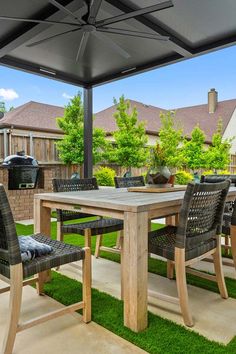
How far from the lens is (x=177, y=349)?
1.51 metres

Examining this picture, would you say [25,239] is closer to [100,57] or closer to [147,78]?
[100,57]

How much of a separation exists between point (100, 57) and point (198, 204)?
11.4 ft

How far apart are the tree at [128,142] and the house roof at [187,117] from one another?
2915 millimetres

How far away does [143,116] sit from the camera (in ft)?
39.9

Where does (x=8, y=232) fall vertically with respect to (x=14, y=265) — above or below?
above

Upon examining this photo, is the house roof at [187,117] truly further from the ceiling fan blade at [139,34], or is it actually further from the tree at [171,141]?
the ceiling fan blade at [139,34]

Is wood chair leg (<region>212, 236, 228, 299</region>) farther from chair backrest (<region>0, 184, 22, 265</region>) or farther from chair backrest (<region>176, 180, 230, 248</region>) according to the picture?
chair backrest (<region>0, 184, 22, 265</region>)

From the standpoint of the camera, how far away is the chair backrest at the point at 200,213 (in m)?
1.78

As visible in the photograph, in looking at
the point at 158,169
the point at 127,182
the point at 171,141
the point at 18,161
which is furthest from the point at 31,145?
the point at 158,169

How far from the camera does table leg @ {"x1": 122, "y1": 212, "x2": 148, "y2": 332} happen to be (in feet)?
5.52

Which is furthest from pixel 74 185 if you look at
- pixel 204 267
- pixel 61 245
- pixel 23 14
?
pixel 23 14

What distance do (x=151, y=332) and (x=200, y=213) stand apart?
0.77 m

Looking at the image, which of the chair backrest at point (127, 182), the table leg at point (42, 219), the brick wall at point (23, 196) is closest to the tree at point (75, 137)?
the brick wall at point (23, 196)

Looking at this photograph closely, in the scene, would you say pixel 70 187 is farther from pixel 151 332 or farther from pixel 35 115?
pixel 35 115
